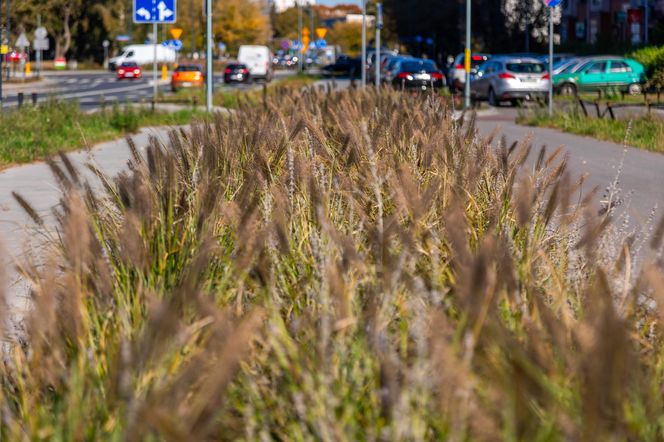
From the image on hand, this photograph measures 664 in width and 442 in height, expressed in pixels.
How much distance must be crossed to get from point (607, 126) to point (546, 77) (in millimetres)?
18393

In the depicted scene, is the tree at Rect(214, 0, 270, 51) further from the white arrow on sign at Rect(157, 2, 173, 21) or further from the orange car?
the white arrow on sign at Rect(157, 2, 173, 21)

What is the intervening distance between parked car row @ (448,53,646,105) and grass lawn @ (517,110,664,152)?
11.9 meters

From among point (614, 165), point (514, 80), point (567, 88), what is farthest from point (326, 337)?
point (567, 88)

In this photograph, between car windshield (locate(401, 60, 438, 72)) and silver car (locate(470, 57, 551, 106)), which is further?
car windshield (locate(401, 60, 438, 72))

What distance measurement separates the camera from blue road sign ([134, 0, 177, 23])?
2897 centimetres

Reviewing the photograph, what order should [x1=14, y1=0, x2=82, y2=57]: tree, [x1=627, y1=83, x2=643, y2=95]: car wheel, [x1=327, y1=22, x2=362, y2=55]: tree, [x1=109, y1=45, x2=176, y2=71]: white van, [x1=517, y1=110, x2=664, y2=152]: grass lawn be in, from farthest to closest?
[x1=327, y1=22, x2=362, y2=55]: tree → [x1=14, y1=0, x2=82, y2=57]: tree → [x1=109, y1=45, x2=176, y2=71]: white van → [x1=627, y1=83, x2=643, y2=95]: car wheel → [x1=517, y1=110, x2=664, y2=152]: grass lawn

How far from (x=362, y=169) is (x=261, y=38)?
122 meters

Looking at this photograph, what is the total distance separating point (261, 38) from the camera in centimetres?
12775

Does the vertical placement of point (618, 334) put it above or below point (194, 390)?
above

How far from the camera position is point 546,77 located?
42.8 m

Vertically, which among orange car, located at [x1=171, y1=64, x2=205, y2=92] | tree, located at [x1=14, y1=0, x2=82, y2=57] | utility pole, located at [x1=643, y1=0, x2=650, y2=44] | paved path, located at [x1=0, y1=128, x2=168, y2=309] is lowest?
paved path, located at [x1=0, y1=128, x2=168, y2=309]

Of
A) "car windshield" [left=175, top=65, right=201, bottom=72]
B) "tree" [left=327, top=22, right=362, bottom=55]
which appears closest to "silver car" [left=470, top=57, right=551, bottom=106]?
"car windshield" [left=175, top=65, right=201, bottom=72]

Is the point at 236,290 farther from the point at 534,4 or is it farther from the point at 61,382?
the point at 534,4

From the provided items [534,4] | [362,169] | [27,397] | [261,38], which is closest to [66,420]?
[27,397]
